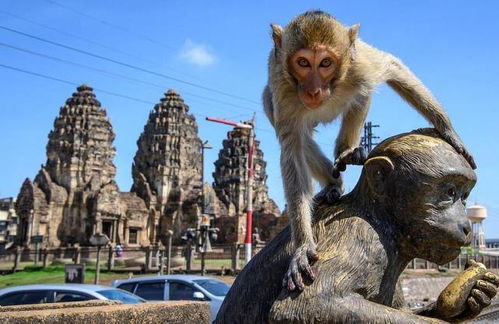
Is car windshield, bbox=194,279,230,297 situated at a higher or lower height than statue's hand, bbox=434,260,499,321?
lower

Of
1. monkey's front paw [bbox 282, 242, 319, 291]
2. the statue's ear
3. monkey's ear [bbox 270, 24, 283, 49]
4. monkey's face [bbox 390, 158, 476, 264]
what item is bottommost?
monkey's front paw [bbox 282, 242, 319, 291]

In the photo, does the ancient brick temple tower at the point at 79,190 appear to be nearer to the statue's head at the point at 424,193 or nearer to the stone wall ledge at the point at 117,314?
the stone wall ledge at the point at 117,314

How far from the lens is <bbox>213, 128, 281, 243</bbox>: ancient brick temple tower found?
49969 mm

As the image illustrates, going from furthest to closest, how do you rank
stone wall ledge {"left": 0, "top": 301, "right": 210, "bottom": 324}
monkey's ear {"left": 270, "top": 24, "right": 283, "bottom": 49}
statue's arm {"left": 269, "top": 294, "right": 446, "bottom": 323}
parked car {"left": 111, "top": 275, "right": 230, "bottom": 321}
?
parked car {"left": 111, "top": 275, "right": 230, "bottom": 321}, stone wall ledge {"left": 0, "top": 301, "right": 210, "bottom": 324}, monkey's ear {"left": 270, "top": 24, "right": 283, "bottom": 49}, statue's arm {"left": 269, "top": 294, "right": 446, "bottom": 323}

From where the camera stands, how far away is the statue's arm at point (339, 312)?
2191mm

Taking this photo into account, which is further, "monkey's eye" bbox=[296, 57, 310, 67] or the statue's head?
"monkey's eye" bbox=[296, 57, 310, 67]

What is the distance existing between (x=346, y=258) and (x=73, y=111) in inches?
1975

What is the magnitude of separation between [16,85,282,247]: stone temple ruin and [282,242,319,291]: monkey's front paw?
146 ft

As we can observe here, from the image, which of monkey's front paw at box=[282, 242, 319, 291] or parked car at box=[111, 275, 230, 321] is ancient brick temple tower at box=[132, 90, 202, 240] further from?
monkey's front paw at box=[282, 242, 319, 291]

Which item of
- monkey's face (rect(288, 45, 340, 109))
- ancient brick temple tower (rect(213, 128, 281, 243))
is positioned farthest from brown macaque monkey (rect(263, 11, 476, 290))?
ancient brick temple tower (rect(213, 128, 281, 243))

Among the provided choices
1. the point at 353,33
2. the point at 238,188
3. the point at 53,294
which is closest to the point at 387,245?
the point at 353,33

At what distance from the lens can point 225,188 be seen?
5694 cm

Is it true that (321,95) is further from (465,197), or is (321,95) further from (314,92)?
(465,197)

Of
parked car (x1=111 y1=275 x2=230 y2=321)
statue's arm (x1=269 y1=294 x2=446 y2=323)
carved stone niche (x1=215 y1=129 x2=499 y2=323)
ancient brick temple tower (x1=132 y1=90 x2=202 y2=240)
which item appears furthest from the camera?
ancient brick temple tower (x1=132 y1=90 x2=202 y2=240)
